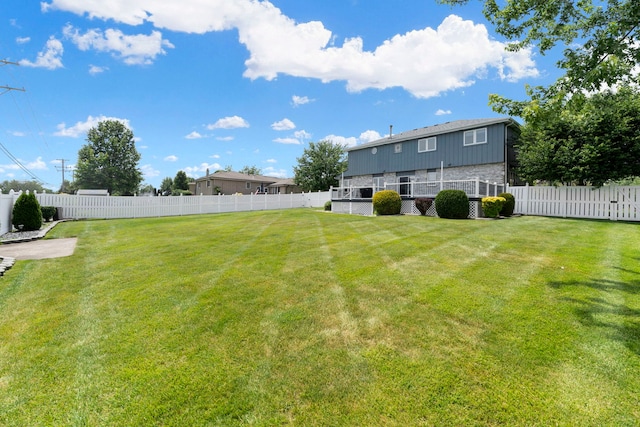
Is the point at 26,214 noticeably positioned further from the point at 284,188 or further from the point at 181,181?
the point at 181,181

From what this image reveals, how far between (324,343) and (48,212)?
18512 millimetres

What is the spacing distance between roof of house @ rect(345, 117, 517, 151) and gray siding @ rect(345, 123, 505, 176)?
0.30 m

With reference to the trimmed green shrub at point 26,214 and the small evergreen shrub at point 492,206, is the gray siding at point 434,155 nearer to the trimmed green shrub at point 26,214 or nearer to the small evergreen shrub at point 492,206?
Answer: the small evergreen shrub at point 492,206

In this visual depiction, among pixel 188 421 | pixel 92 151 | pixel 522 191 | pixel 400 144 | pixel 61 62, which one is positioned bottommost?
pixel 188 421

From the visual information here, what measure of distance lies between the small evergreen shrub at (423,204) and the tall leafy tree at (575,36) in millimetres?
8687

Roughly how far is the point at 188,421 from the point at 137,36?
66.9 ft

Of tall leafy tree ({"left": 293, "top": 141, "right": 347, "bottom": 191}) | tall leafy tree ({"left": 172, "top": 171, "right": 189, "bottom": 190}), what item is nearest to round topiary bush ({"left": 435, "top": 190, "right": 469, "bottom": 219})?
tall leafy tree ({"left": 293, "top": 141, "right": 347, "bottom": 191})

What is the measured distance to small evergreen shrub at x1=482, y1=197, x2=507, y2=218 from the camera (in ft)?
42.8

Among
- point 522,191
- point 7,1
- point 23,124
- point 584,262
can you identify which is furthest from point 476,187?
point 23,124

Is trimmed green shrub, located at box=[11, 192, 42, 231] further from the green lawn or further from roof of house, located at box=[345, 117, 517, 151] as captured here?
roof of house, located at box=[345, 117, 517, 151]

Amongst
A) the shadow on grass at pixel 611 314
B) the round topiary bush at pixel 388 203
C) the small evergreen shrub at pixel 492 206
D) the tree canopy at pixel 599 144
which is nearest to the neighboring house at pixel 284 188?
the round topiary bush at pixel 388 203

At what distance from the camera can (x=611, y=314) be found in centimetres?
322

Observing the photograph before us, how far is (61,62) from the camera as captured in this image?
19.8 m

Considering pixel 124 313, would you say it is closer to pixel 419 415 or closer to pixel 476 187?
pixel 419 415
